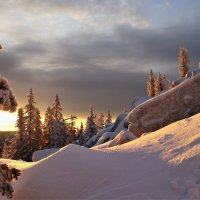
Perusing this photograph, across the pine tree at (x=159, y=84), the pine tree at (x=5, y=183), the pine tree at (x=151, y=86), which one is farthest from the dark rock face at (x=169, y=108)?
the pine tree at (x=151, y=86)

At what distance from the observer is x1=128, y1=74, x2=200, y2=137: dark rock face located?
23734mm

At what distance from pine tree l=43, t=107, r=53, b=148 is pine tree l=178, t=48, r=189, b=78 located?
29.6 meters

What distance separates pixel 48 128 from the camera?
223 feet

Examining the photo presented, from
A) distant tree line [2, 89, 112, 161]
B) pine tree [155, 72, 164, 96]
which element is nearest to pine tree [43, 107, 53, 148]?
distant tree line [2, 89, 112, 161]

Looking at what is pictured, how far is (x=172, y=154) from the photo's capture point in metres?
13.0

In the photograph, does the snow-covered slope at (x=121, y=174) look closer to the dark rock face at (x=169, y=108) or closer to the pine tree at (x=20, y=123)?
the dark rock face at (x=169, y=108)

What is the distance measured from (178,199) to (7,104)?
18.3ft

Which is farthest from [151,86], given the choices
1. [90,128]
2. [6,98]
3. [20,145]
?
[6,98]

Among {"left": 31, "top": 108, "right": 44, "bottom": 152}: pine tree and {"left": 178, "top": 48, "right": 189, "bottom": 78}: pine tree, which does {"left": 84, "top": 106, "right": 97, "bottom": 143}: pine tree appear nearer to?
{"left": 31, "top": 108, "right": 44, "bottom": 152}: pine tree

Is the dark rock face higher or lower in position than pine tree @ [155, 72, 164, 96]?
lower

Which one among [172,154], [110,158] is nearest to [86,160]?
[110,158]

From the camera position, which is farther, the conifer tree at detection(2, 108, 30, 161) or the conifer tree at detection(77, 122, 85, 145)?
the conifer tree at detection(77, 122, 85, 145)

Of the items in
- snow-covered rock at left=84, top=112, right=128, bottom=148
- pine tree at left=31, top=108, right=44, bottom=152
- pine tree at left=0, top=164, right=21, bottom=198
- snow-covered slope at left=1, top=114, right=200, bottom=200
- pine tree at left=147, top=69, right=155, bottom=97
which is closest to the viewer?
pine tree at left=0, top=164, right=21, bottom=198

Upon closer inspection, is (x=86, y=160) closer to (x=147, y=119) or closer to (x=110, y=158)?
(x=110, y=158)
